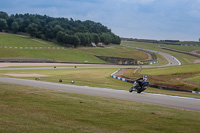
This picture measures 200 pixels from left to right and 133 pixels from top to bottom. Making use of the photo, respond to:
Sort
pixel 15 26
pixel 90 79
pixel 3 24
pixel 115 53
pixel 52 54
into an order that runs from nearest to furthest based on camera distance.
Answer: pixel 90 79 < pixel 52 54 < pixel 115 53 < pixel 3 24 < pixel 15 26

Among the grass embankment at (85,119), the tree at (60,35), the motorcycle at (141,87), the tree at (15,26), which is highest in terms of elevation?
the tree at (15,26)

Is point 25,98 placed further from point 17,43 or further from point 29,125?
point 17,43

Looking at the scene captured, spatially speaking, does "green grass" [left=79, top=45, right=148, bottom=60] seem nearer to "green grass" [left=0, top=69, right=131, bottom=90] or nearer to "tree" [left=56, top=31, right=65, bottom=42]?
"tree" [left=56, top=31, right=65, bottom=42]

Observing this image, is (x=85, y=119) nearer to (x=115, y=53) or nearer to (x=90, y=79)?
(x=90, y=79)

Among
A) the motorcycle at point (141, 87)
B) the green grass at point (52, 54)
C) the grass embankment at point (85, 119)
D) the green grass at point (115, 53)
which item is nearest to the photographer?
the grass embankment at point (85, 119)

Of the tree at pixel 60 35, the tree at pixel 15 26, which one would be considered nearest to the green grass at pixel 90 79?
the tree at pixel 60 35

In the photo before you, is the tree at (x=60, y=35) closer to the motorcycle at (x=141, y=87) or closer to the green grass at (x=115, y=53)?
the green grass at (x=115, y=53)

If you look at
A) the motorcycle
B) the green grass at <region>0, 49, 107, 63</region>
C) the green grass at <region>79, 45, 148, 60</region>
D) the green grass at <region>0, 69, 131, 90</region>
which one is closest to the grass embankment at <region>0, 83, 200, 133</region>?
the motorcycle

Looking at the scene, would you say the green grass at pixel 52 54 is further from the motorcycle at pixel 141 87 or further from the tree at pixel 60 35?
Answer: the motorcycle at pixel 141 87

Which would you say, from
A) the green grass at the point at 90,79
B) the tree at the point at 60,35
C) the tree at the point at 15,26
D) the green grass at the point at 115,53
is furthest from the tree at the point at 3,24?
the green grass at the point at 90,79

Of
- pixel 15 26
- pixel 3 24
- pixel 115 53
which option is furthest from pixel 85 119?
pixel 3 24

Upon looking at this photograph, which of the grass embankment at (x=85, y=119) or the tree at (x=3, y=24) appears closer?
the grass embankment at (x=85, y=119)

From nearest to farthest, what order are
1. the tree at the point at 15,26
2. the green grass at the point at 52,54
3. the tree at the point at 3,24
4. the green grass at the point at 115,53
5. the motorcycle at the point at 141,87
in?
the motorcycle at the point at 141,87 < the green grass at the point at 52,54 < the green grass at the point at 115,53 < the tree at the point at 3,24 < the tree at the point at 15,26

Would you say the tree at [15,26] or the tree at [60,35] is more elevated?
the tree at [15,26]
